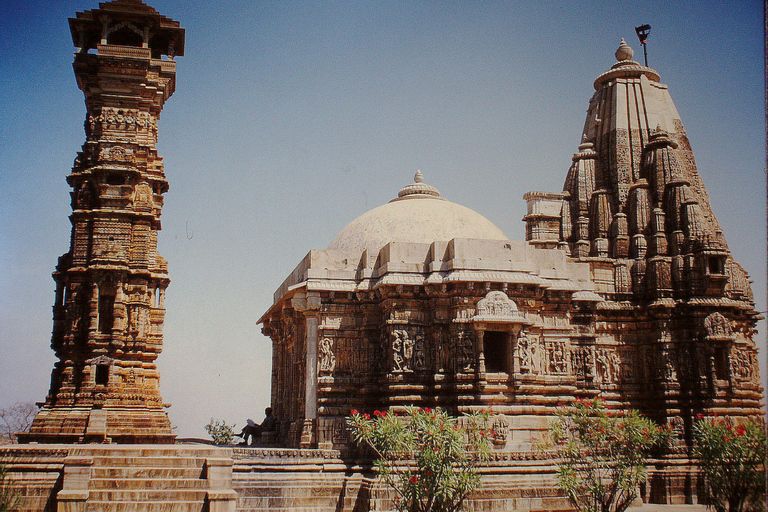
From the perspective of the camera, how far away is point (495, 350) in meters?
17.3

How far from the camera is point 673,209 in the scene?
24125 mm

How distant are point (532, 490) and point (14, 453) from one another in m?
10.8

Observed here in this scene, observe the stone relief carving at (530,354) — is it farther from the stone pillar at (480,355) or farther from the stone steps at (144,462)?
the stone steps at (144,462)

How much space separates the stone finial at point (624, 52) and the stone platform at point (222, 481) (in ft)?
61.7

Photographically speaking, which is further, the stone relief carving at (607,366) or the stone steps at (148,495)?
the stone relief carving at (607,366)

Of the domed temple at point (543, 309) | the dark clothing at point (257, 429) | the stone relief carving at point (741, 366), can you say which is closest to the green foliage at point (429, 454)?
the domed temple at point (543, 309)

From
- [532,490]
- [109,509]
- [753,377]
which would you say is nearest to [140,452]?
[109,509]

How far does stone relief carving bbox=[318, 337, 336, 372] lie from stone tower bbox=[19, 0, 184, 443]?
228 inches

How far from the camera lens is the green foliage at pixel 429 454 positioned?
13234 millimetres

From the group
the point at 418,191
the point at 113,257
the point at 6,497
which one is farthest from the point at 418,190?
the point at 6,497

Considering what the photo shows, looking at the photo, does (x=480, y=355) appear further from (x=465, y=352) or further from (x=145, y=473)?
(x=145, y=473)

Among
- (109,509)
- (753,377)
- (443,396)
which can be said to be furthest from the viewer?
(753,377)

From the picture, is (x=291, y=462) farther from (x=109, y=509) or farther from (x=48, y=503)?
(x=48, y=503)

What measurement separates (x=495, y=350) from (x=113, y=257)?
1117 centimetres
